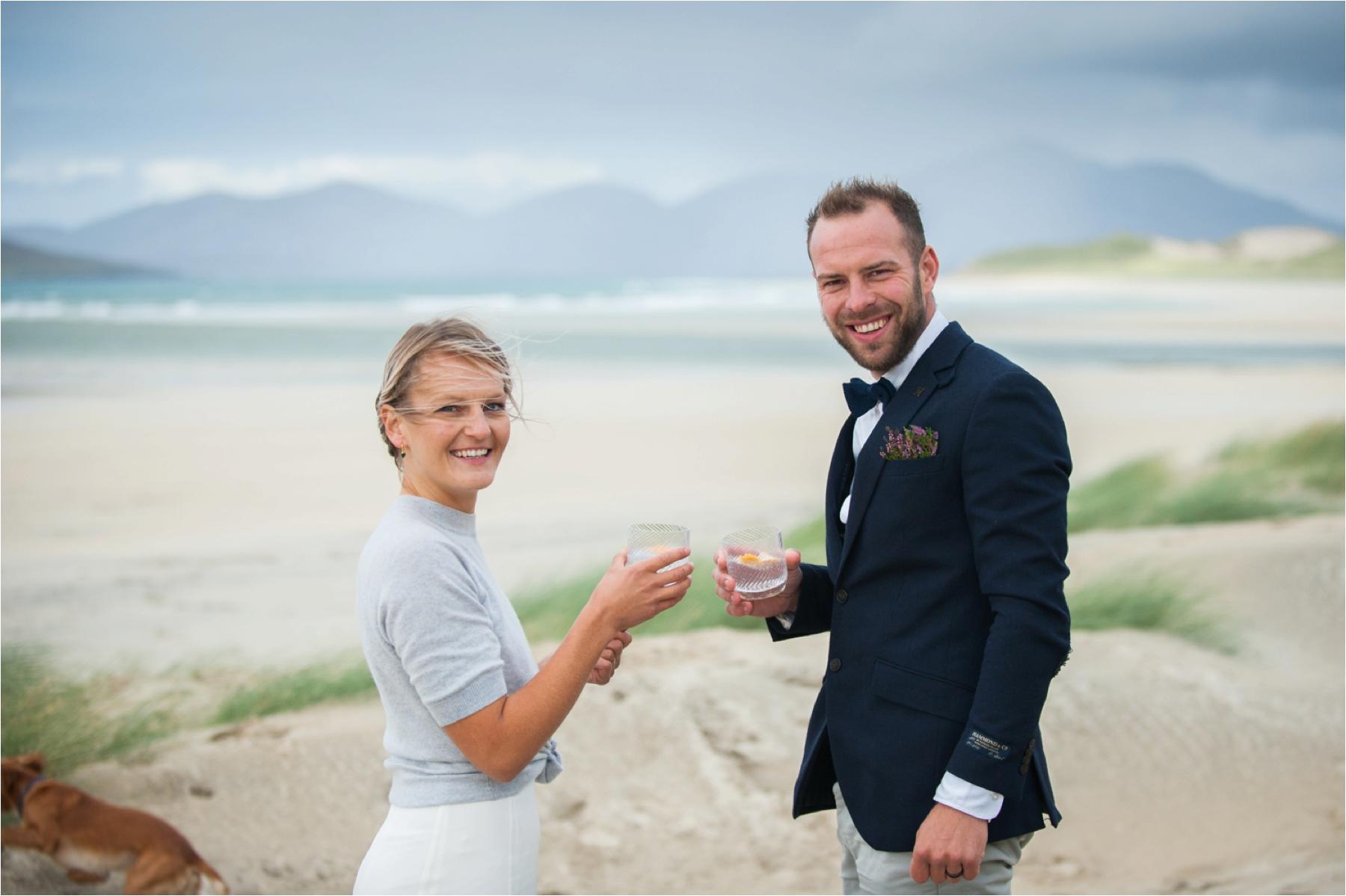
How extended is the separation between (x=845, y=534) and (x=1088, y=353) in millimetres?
21224

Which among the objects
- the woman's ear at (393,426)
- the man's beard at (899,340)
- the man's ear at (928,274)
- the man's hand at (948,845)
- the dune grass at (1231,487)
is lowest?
the dune grass at (1231,487)

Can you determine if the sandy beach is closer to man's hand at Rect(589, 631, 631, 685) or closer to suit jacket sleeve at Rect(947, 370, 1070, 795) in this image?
man's hand at Rect(589, 631, 631, 685)

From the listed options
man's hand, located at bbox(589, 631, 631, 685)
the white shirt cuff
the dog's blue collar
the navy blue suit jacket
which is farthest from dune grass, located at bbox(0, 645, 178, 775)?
the white shirt cuff

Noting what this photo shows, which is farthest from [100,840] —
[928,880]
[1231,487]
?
[1231,487]

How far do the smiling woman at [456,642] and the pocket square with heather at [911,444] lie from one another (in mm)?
444

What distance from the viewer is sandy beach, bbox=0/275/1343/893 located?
14.8ft

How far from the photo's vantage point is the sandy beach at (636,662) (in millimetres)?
4496

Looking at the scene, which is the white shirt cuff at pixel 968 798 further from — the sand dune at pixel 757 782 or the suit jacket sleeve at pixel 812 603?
the sand dune at pixel 757 782

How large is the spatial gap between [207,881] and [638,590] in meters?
2.60

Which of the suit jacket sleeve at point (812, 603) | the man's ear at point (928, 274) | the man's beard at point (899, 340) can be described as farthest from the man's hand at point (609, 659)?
the man's ear at point (928, 274)

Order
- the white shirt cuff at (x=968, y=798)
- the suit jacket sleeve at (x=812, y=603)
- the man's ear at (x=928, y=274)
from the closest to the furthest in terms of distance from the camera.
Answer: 1. the white shirt cuff at (x=968, y=798)
2. the man's ear at (x=928, y=274)
3. the suit jacket sleeve at (x=812, y=603)

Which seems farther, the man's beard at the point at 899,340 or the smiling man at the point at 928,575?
the man's beard at the point at 899,340

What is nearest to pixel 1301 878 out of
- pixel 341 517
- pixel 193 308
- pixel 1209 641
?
pixel 1209 641

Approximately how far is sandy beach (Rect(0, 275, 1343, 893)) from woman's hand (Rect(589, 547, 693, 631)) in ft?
1.84
